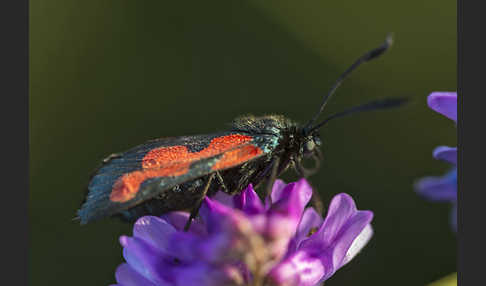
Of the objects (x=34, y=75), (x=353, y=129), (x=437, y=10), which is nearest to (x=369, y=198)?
(x=353, y=129)

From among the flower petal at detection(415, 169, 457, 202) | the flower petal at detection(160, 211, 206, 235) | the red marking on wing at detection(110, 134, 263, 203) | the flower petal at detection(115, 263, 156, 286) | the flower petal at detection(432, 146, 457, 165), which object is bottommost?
the flower petal at detection(115, 263, 156, 286)

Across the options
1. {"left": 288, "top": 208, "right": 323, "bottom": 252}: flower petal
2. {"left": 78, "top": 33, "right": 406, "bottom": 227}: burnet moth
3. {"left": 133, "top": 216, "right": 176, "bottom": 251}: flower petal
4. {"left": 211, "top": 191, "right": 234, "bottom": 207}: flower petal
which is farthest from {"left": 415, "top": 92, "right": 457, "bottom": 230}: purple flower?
{"left": 133, "top": 216, "right": 176, "bottom": 251}: flower petal

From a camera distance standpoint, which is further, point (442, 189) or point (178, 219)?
point (442, 189)

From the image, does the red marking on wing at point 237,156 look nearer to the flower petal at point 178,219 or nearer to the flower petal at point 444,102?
the flower petal at point 178,219

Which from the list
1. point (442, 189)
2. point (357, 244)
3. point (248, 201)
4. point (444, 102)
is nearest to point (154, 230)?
point (248, 201)

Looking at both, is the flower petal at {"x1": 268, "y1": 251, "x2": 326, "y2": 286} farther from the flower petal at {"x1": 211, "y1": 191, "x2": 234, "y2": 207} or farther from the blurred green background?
the blurred green background

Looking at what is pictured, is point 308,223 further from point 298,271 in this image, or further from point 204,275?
point 204,275

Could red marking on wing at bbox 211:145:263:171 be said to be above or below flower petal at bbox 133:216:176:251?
above
